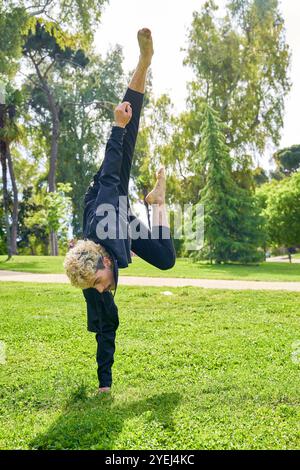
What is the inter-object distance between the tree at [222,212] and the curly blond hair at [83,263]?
19495mm

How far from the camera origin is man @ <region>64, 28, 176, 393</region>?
4.05m

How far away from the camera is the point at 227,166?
24.6 m

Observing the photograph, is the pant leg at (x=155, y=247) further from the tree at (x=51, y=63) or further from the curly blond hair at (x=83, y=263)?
the tree at (x=51, y=63)

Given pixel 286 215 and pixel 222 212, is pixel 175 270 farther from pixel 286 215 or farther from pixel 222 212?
pixel 286 215

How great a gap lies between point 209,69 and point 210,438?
27.5m

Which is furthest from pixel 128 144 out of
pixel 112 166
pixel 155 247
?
pixel 155 247

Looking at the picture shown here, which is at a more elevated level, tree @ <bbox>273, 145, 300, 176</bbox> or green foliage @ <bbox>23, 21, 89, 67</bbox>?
green foliage @ <bbox>23, 21, 89, 67</bbox>

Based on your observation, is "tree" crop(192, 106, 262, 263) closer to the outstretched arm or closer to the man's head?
the outstretched arm

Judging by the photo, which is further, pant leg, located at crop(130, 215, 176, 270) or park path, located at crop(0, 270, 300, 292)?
park path, located at crop(0, 270, 300, 292)

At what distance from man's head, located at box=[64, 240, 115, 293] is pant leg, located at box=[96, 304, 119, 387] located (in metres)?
0.49

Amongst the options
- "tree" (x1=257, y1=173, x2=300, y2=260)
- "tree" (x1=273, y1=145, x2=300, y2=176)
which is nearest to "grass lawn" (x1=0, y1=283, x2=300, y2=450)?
"tree" (x1=257, y1=173, x2=300, y2=260)

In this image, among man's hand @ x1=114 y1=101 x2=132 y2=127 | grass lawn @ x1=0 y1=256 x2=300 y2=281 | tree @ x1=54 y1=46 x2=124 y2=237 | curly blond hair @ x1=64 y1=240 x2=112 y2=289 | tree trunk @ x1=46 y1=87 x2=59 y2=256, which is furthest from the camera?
tree @ x1=54 y1=46 x2=124 y2=237
